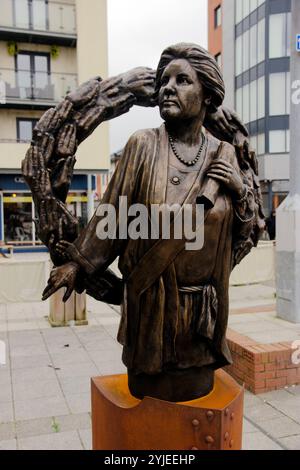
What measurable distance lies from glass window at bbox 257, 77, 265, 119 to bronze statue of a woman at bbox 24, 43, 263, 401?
2197cm

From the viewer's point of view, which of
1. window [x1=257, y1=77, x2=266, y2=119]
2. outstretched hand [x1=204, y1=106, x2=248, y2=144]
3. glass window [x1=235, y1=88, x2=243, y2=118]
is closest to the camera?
outstretched hand [x1=204, y1=106, x2=248, y2=144]

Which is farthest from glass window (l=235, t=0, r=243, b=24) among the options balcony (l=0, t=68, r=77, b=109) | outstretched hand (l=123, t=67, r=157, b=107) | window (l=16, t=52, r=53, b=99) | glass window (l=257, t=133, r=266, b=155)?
outstretched hand (l=123, t=67, r=157, b=107)

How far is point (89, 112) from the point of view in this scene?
7.55ft

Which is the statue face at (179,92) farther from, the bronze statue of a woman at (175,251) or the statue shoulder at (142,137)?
the statue shoulder at (142,137)

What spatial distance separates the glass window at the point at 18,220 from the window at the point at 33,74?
3907 millimetres

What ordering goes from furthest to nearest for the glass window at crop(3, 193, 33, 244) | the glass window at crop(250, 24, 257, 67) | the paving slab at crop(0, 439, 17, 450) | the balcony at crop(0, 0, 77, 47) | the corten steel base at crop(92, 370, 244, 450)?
the glass window at crop(250, 24, 257, 67) → the glass window at crop(3, 193, 33, 244) → the balcony at crop(0, 0, 77, 47) → the paving slab at crop(0, 439, 17, 450) → the corten steel base at crop(92, 370, 244, 450)

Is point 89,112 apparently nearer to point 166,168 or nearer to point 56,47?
point 166,168

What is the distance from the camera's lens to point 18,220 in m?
17.9

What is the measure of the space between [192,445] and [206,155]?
1320 mm

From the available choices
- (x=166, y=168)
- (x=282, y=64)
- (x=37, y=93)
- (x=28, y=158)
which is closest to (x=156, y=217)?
(x=166, y=168)

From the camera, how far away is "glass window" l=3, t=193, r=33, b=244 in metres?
17.7

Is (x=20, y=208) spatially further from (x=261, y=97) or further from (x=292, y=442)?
(x=292, y=442)

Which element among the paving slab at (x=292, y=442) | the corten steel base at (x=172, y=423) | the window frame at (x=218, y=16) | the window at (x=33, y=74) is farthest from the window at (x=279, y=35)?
the corten steel base at (x=172, y=423)

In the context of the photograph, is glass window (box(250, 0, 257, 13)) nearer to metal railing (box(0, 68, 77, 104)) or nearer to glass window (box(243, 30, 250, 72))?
glass window (box(243, 30, 250, 72))
